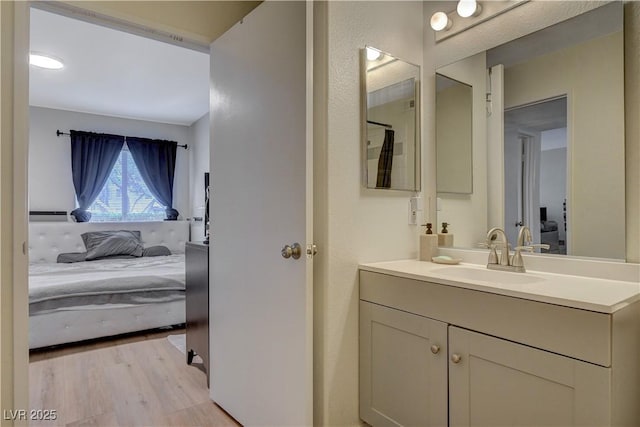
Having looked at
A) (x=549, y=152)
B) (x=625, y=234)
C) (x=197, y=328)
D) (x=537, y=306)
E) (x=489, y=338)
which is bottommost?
(x=197, y=328)

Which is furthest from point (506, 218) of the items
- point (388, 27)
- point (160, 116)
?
point (160, 116)

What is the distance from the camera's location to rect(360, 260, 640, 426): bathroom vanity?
101 centimetres

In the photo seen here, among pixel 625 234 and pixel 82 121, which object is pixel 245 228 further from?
pixel 82 121

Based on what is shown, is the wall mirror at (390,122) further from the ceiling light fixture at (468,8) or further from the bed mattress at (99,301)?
the bed mattress at (99,301)

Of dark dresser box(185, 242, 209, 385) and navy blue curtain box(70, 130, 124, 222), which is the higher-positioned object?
navy blue curtain box(70, 130, 124, 222)

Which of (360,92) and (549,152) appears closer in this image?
(549,152)

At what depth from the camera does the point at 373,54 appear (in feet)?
5.73

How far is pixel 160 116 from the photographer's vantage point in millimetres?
4980

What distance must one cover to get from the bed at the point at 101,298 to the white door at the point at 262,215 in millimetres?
1440

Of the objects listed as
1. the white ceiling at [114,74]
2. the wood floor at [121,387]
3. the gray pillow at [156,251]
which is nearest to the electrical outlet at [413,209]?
the wood floor at [121,387]

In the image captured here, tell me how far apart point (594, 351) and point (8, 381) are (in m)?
1.95

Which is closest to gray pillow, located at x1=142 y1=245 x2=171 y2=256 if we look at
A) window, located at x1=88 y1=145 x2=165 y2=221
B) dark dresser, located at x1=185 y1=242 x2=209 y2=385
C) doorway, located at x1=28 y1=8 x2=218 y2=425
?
window, located at x1=88 y1=145 x2=165 y2=221

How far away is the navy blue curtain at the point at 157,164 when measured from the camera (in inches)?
200

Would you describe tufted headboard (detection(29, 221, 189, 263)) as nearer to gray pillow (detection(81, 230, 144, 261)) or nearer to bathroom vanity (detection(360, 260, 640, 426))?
gray pillow (detection(81, 230, 144, 261))
